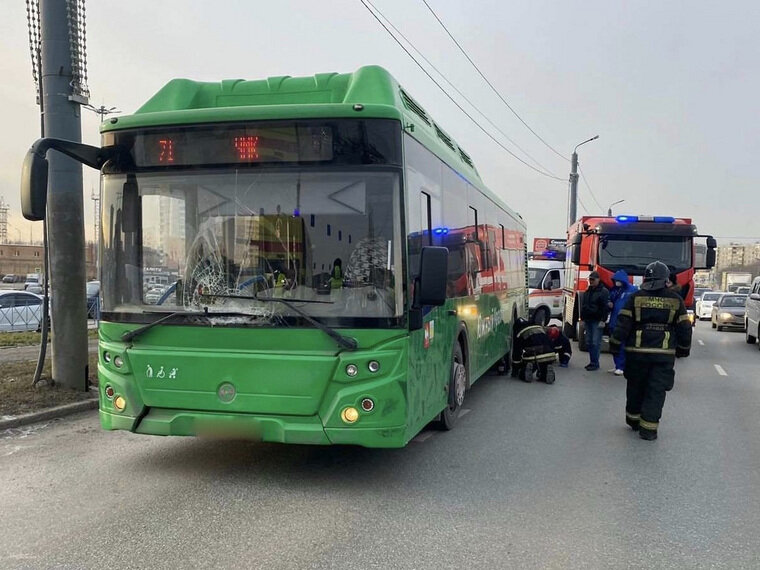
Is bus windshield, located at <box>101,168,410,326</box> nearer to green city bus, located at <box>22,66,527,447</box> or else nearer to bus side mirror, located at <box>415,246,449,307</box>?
green city bus, located at <box>22,66,527,447</box>

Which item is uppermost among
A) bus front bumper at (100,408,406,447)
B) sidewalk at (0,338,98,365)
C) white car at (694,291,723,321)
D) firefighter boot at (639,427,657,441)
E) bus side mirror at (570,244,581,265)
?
bus side mirror at (570,244,581,265)

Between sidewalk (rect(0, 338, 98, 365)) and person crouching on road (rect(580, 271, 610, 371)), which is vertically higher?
person crouching on road (rect(580, 271, 610, 371))

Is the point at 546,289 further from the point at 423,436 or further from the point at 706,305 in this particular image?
the point at 706,305

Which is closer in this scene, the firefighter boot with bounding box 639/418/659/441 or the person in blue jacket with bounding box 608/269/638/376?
the firefighter boot with bounding box 639/418/659/441

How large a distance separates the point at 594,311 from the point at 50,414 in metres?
8.85

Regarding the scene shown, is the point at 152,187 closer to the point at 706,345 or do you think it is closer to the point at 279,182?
the point at 279,182

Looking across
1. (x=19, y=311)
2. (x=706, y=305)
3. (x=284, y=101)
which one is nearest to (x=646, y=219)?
(x=284, y=101)

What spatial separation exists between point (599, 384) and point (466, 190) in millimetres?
4653

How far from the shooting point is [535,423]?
7.51 metres

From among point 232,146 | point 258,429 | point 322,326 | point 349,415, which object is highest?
point 232,146

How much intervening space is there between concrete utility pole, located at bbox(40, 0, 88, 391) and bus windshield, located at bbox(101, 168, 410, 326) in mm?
3591

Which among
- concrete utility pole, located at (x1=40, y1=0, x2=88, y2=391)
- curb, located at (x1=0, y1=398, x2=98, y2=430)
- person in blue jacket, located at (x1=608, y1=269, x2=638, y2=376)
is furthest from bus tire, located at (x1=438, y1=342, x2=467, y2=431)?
person in blue jacket, located at (x1=608, y1=269, x2=638, y2=376)

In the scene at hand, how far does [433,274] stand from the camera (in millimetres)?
4758

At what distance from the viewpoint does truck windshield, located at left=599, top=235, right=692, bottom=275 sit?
575 inches
